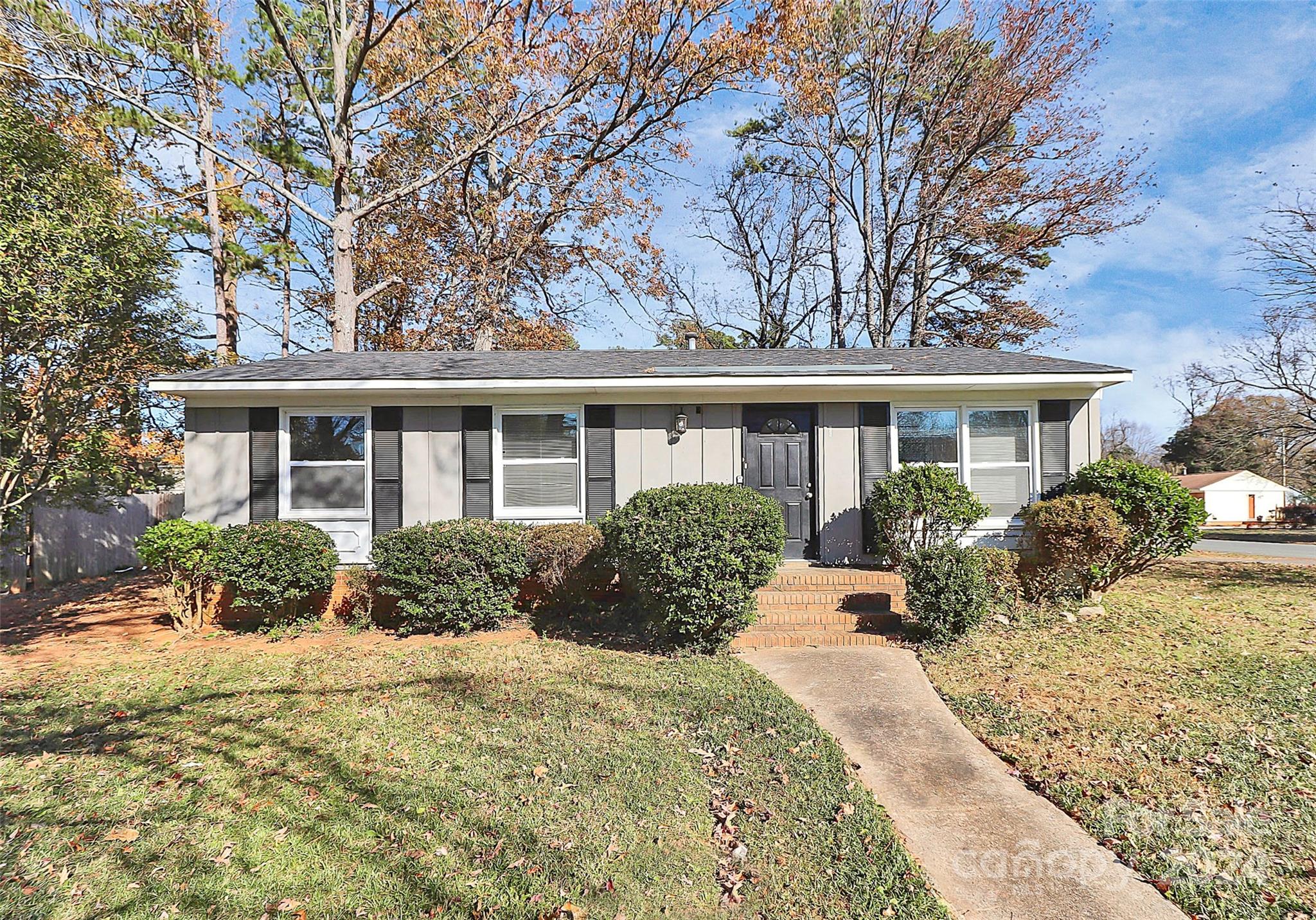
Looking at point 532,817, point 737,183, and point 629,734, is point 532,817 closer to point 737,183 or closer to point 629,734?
point 629,734

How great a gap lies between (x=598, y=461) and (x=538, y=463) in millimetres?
837

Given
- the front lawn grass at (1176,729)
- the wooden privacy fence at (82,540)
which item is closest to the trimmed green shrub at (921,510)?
the front lawn grass at (1176,729)

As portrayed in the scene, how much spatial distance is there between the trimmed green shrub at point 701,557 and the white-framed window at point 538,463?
2.13 metres

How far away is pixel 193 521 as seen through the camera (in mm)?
7605

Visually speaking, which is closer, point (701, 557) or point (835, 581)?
point (701, 557)

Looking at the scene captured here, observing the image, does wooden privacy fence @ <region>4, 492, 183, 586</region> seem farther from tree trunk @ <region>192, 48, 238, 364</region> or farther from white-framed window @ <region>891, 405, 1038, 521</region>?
white-framed window @ <region>891, 405, 1038, 521</region>

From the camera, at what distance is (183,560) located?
22.2 feet

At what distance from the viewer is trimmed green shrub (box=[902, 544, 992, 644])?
597 cm

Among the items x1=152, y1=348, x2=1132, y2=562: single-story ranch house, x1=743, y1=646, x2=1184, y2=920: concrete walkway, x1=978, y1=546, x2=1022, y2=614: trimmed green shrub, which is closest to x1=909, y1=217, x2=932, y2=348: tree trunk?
x1=152, y1=348, x2=1132, y2=562: single-story ranch house

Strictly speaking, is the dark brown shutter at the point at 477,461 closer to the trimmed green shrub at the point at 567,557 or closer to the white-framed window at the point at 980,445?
the trimmed green shrub at the point at 567,557

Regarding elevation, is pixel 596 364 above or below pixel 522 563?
above

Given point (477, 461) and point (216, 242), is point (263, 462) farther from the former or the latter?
point (216, 242)

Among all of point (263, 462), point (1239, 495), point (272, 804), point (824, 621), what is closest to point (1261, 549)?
point (824, 621)

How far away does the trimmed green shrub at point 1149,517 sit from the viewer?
21.6 ft
